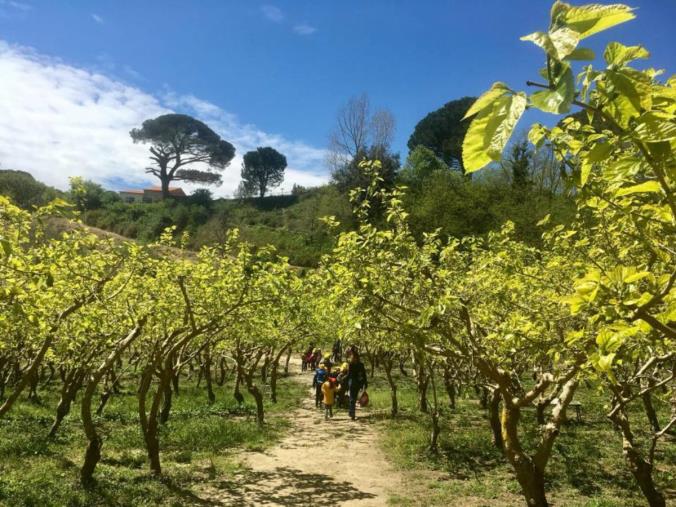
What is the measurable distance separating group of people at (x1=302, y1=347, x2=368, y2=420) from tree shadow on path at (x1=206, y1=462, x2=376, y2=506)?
4950 mm

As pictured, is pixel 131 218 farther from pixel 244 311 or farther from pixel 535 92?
pixel 535 92

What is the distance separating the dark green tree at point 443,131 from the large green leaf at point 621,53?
70.0 m

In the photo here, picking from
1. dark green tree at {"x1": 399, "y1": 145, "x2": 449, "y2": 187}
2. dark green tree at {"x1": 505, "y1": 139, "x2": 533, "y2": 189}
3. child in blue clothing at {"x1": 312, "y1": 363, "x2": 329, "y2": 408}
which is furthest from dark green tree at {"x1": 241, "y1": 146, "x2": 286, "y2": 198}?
child in blue clothing at {"x1": 312, "y1": 363, "x2": 329, "y2": 408}

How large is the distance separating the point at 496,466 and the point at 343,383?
28.9ft

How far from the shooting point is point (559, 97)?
0.96 m

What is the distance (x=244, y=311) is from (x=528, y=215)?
27.2 meters

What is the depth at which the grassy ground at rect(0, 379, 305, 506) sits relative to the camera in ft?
27.6

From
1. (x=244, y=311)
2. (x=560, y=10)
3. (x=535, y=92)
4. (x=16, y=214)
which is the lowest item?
(x=244, y=311)

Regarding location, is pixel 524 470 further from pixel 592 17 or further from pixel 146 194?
pixel 146 194

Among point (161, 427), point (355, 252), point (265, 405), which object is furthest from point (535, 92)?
point (265, 405)

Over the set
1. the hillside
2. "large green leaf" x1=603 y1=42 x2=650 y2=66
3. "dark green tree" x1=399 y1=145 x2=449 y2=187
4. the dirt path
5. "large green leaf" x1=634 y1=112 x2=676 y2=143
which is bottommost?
the dirt path

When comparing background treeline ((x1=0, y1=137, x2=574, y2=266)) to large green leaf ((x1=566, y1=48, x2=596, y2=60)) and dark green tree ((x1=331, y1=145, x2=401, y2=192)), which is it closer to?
dark green tree ((x1=331, y1=145, x2=401, y2=192))

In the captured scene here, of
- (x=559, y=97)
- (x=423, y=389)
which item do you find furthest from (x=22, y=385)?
(x=423, y=389)

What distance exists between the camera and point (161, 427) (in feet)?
47.6
